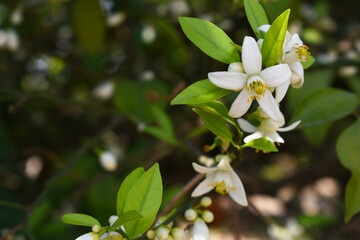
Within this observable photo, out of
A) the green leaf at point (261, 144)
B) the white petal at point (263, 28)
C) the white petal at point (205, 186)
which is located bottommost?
the white petal at point (205, 186)

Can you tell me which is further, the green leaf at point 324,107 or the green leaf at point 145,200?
the green leaf at point 324,107

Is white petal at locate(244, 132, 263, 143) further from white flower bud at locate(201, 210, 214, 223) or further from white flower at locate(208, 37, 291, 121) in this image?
white flower bud at locate(201, 210, 214, 223)

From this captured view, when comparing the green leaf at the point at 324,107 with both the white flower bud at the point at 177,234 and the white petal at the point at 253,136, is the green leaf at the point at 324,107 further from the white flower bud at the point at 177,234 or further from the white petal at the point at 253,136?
the white flower bud at the point at 177,234

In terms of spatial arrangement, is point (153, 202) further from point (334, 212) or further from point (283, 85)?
point (334, 212)

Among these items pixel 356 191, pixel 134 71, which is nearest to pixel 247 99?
pixel 356 191

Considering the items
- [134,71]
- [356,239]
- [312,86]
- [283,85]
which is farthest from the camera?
[356,239]

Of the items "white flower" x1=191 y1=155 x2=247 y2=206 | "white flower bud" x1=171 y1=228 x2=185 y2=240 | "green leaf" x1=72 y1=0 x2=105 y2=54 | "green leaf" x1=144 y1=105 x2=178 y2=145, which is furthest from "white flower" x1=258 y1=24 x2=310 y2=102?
"green leaf" x1=72 y1=0 x2=105 y2=54

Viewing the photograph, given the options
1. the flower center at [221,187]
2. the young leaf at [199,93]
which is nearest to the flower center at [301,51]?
the young leaf at [199,93]
